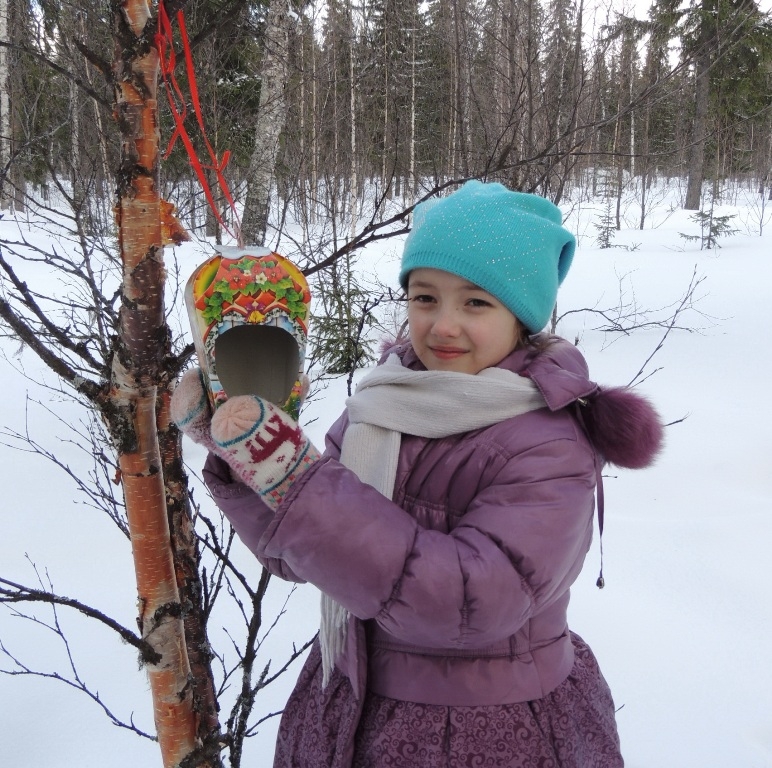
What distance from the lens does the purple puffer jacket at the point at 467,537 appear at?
0.82 m

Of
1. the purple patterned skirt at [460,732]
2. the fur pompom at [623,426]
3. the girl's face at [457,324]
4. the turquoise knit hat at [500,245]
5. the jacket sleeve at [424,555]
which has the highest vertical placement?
the turquoise knit hat at [500,245]

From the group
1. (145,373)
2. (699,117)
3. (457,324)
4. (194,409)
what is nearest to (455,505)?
(457,324)

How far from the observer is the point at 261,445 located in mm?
830

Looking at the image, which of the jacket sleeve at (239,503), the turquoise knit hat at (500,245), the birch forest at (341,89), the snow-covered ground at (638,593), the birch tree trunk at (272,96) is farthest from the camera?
the birch tree trunk at (272,96)

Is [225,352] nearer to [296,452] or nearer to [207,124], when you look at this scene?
[296,452]

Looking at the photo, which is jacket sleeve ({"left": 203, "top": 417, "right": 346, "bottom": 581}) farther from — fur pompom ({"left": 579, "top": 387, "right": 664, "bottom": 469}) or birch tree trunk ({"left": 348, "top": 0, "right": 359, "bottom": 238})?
birch tree trunk ({"left": 348, "top": 0, "right": 359, "bottom": 238})

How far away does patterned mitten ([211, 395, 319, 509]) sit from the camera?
820 millimetres

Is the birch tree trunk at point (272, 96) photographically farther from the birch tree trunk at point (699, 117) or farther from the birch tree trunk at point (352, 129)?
the birch tree trunk at point (699, 117)

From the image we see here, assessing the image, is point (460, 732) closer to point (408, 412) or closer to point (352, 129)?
point (408, 412)

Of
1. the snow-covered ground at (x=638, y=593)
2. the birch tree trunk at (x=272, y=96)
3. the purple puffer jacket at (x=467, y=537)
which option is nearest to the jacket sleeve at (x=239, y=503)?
the purple puffer jacket at (x=467, y=537)

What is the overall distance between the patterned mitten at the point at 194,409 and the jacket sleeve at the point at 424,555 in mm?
209

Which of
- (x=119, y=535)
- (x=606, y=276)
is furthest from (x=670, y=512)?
(x=606, y=276)

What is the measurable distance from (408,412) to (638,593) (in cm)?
271

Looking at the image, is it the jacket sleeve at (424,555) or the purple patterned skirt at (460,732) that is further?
the purple patterned skirt at (460,732)
